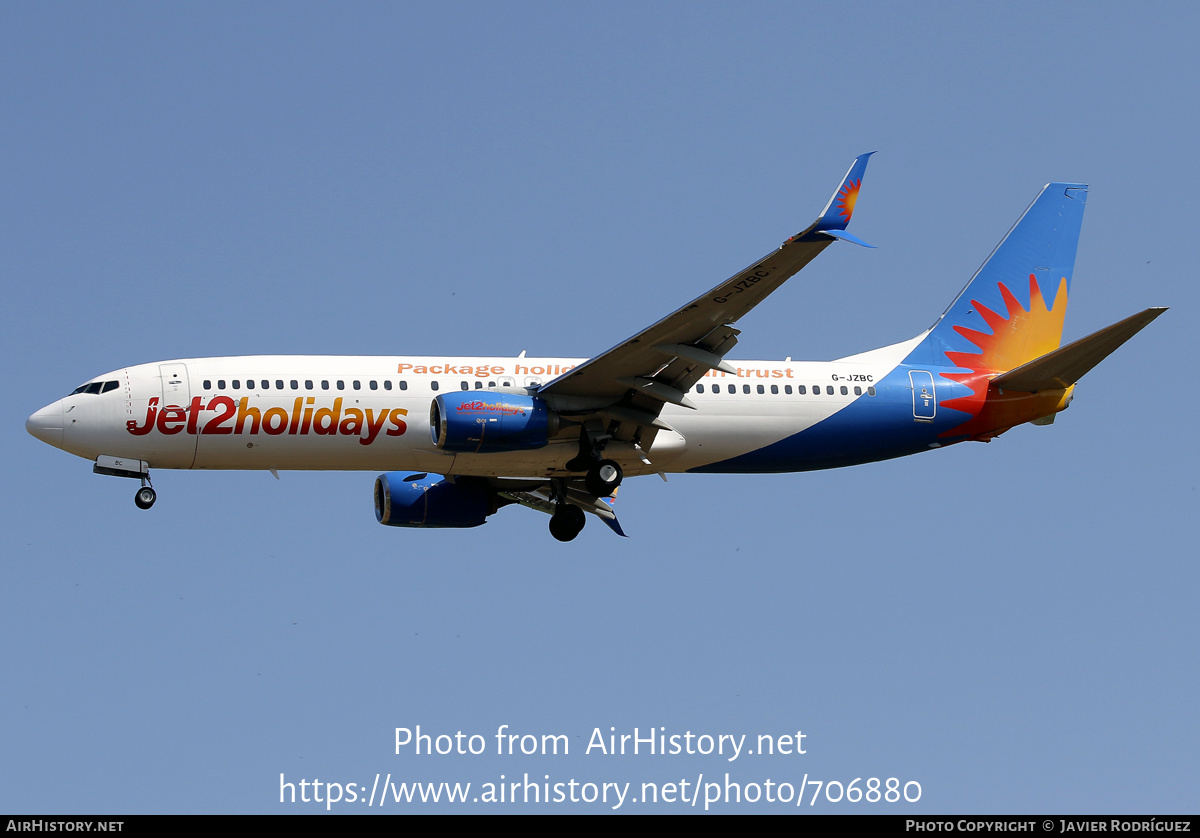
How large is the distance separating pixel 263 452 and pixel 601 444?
25.5 ft

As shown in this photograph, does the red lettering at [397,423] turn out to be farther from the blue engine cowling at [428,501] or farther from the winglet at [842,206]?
the winglet at [842,206]

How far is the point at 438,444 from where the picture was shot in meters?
33.7

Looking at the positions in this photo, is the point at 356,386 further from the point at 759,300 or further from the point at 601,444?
the point at 759,300

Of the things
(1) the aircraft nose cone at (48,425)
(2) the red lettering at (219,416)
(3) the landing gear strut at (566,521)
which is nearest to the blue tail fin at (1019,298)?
(3) the landing gear strut at (566,521)

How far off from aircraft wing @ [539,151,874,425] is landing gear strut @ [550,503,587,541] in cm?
464

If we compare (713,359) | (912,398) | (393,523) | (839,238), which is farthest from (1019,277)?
(393,523)

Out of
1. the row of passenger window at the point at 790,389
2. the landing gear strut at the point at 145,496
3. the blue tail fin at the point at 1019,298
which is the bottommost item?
the landing gear strut at the point at 145,496

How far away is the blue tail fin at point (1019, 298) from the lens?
3991 cm

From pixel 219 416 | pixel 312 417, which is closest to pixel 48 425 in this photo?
pixel 219 416

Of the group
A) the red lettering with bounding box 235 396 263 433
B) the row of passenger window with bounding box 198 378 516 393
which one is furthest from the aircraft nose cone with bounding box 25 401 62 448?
the red lettering with bounding box 235 396 263 433

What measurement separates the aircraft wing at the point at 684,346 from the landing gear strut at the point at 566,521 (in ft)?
15.2

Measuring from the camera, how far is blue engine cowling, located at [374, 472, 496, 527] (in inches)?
1532

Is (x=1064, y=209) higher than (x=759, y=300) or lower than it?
higher

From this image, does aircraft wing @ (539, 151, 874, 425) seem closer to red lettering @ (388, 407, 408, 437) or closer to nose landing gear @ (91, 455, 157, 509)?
red lettering @ (388, 407, 408, 437)
